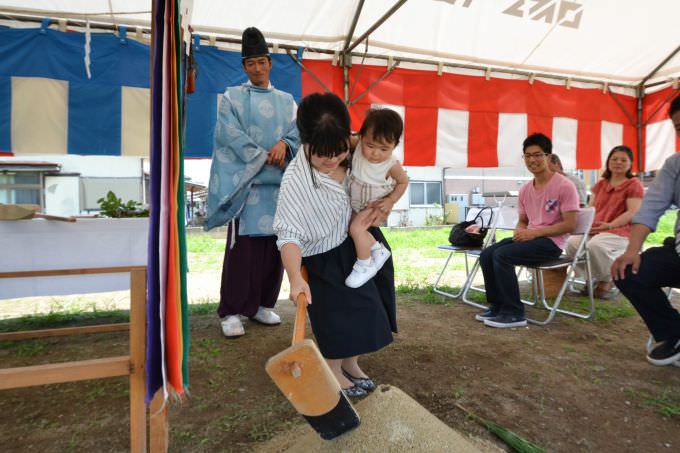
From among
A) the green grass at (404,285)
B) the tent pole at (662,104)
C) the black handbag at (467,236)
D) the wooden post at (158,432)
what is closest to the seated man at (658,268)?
the green grass at (404,285)

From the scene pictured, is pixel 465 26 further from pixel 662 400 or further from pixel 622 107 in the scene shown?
pixel 662 400

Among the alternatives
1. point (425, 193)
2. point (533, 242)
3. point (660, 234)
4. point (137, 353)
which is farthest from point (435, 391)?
point (425, 193)

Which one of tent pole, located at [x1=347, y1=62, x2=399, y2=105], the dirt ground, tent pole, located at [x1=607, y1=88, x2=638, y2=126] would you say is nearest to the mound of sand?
the dirt ground

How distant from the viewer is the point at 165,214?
104 centimetres

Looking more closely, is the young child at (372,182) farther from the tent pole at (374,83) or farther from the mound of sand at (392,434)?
the tent pole at (374,83)

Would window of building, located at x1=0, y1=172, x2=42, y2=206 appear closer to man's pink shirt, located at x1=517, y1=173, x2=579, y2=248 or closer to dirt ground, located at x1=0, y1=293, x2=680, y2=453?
dirt ground, located at x1=0, y1=293, x2=680, y2=453

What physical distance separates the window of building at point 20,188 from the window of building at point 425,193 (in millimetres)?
11436

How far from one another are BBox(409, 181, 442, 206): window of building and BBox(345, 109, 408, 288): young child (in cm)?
1356

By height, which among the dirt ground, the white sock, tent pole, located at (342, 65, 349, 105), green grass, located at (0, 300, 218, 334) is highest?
tent pole, located at (342, 65, 349, 105)

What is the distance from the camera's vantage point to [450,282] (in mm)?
4570

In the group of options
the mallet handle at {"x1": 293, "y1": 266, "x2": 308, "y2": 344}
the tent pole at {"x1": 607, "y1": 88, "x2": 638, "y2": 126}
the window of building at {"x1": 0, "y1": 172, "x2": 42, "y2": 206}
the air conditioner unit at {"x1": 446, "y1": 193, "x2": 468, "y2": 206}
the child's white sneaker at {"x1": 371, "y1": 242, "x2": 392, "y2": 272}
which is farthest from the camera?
the air conditioner unit at {"x1": 446, "y1": 193, "x2": 468, "y2": 206}

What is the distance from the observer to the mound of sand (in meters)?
1.10

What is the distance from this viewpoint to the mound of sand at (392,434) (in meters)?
1.10

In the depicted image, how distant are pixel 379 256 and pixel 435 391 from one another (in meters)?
0.71
